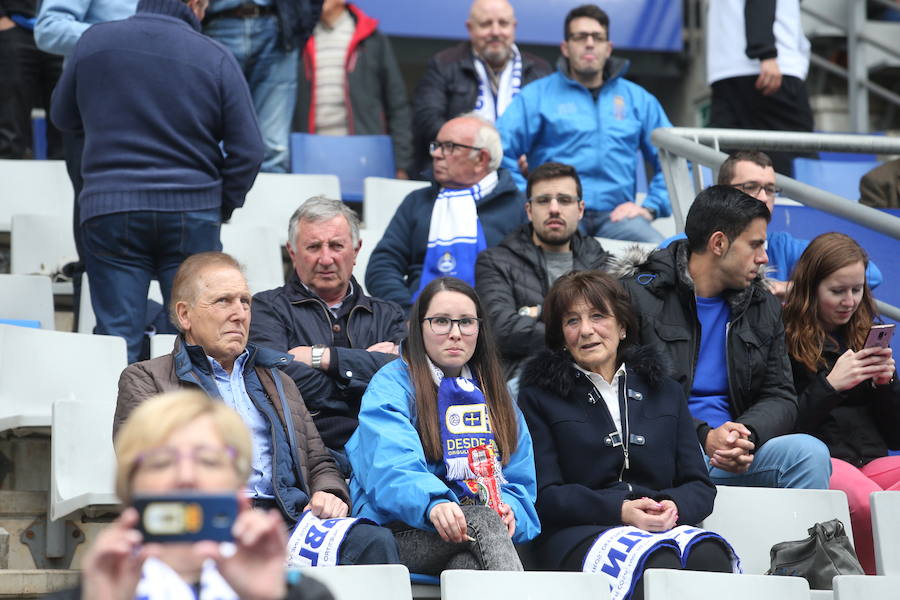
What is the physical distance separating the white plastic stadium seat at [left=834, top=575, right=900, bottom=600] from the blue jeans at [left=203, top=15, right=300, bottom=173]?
3.92 meters

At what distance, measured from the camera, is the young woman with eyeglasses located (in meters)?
3.33

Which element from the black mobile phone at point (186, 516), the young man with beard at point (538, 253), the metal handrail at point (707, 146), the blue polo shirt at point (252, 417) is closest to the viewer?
the black mobile phone at point (186, 516)

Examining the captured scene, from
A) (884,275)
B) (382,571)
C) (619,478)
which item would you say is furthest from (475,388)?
(884,275)

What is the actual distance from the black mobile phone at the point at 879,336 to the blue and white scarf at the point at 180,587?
9.12ft

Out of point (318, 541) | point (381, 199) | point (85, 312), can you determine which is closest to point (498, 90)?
point (381, 199)

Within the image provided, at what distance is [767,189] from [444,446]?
1.77 m

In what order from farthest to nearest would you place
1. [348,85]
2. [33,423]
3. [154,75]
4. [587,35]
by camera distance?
[348,85], [587,35], [154,75], [33,423]

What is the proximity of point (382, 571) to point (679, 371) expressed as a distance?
136 cm

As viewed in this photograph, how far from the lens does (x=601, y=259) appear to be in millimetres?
4691

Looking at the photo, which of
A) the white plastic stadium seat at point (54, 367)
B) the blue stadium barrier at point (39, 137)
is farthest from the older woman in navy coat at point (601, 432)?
the blue stadium barrier at point (39, 137)

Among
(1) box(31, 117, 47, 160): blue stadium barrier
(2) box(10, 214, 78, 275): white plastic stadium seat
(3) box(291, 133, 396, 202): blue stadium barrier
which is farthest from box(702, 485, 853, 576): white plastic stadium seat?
(1) box(31, 117, 47, 160): blue stadium barrier

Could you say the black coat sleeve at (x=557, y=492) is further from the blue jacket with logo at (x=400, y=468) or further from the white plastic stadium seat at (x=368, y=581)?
the white plastic stadium seat at (x=368, y=581)

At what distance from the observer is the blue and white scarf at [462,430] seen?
11.5 ft

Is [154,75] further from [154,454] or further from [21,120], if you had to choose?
[154,454]
